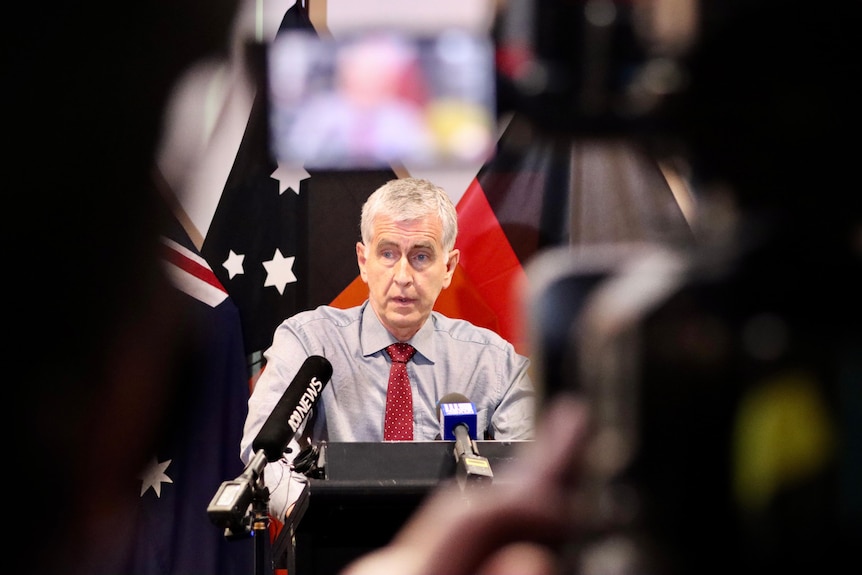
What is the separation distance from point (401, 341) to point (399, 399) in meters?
0.19

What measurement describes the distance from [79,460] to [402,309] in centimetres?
212

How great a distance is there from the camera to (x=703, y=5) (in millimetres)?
398

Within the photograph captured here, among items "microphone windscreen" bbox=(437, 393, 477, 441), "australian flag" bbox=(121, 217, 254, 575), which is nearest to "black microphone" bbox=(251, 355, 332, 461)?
"microphone windscreen" bbox=(437, 393, 477, 441)

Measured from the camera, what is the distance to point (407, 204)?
8.13 ft

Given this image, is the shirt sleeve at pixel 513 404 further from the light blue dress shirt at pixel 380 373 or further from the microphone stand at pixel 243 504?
the microphone stand at pixel 243 504

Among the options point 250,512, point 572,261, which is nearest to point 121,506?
point 572,261

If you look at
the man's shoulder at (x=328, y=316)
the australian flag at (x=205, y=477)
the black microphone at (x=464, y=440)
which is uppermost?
the man's shoulder at (x=328, y=316)

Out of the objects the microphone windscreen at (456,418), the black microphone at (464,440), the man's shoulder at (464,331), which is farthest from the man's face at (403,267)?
the microphone windscreen at (456,418)

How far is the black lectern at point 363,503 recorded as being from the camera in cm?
129

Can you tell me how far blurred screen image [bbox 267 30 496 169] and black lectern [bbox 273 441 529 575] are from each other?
85cm

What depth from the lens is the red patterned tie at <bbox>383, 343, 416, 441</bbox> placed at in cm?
236

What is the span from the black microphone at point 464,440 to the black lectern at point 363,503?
28mm

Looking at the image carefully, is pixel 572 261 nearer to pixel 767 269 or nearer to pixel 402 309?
pixel 767 269

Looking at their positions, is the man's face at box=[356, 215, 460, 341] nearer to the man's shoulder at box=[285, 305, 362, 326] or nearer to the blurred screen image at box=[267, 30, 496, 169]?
the man's shoulder at box=[285, 305, 362, 326]
